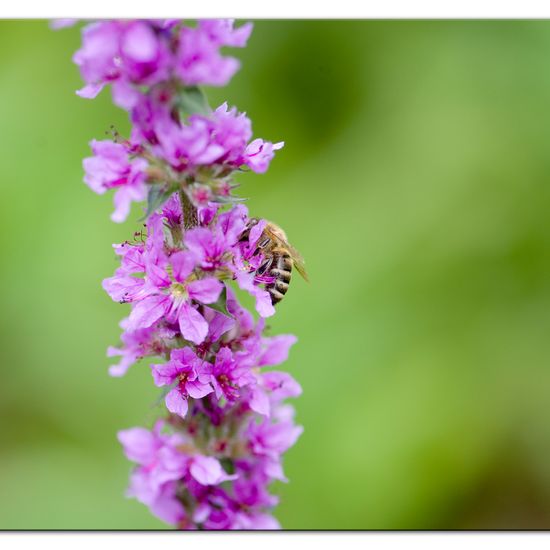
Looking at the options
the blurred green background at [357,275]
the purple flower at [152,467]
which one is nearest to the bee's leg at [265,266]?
the purple flower at [152,467]

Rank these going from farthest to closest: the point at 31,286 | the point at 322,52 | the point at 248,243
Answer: the point at 322,52
the point at 31,286
the point at 248,243

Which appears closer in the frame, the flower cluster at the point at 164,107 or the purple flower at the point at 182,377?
the flower cluster at the point at 164,107

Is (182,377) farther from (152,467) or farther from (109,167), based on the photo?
(109,167)

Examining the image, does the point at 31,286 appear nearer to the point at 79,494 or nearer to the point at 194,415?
the point at 79,494

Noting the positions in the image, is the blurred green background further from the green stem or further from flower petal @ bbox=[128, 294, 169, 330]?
the green stem

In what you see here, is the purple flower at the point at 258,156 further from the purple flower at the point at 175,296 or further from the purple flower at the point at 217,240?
the purple flower at the point at 175,296

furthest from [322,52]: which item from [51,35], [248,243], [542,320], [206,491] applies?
[206,491]

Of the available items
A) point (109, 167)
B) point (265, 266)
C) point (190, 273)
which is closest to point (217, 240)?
point (190, 273)
